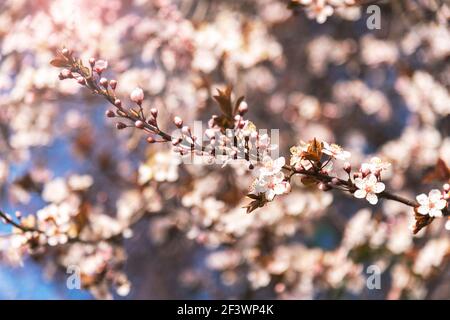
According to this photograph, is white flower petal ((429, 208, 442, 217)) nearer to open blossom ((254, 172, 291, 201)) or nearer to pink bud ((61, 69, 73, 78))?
→ open blossom ((254, 172, 291, 201))

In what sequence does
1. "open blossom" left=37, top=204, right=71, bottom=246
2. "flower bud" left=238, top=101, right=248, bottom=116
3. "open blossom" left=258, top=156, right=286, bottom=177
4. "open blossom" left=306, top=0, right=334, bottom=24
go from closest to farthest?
"open blossom" left=258, top=156, right=286, bottom=177 < "flower bud" left=238, top=101, right=248, bottom=116 < "open blossom" left=37, top=204, right=71, bottom=246 < "open blossom" left=306, top=0, right=334, bottom=24

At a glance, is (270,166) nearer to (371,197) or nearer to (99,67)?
(371,197)

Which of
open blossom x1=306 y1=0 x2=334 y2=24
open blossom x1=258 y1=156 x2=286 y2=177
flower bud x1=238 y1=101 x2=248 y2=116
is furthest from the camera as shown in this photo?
open blossom x1=306 y1=0 x2=334 y2=24

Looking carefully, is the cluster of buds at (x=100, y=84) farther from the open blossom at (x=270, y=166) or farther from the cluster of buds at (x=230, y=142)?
the open blossom at (x=270, y=166)

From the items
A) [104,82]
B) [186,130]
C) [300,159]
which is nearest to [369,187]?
[300,159]

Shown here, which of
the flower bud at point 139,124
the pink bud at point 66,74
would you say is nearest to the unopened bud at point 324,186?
the flower bud at point 139,124

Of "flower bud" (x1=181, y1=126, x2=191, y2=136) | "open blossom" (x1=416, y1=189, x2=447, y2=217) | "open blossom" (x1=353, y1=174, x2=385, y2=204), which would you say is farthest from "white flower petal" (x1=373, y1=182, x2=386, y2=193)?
"flower bud" (x1=181, y1=126, x2=191, y2=136)
